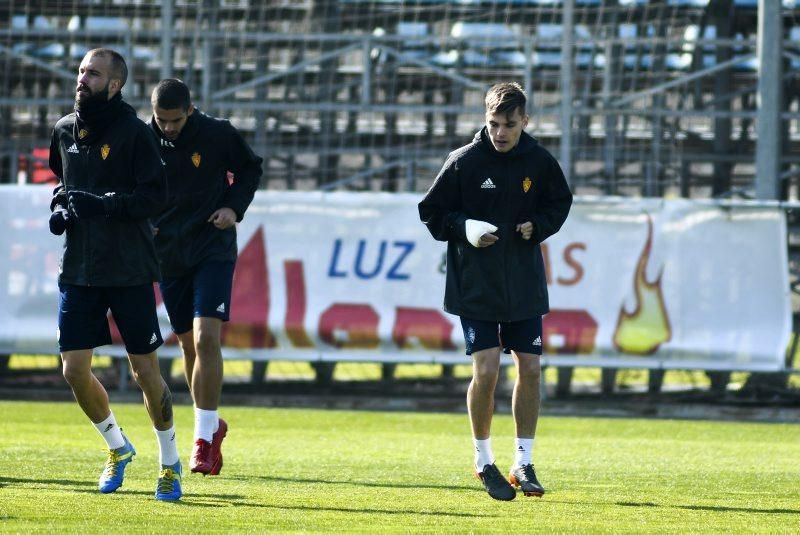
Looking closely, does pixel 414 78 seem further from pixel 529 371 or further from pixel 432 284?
pixel 529 371

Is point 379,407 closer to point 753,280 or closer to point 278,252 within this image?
point 278,252

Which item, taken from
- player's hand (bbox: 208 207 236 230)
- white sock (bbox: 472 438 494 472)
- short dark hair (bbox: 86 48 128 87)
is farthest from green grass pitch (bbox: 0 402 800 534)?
short dark hair (bbox: 86 48 128 87)

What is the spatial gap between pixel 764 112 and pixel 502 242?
21.7 feet

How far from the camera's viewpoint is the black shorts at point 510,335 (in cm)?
750

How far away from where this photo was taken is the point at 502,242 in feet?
24.5

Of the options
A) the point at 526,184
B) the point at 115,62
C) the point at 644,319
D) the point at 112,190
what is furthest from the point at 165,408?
the point at 644,319

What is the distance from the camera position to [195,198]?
8.30 meters

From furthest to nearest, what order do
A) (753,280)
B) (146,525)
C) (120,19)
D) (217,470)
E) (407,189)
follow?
(120,19), (407,189), (753,280), (217,470), (146,525)

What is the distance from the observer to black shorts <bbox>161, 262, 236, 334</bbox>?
8.19 meters

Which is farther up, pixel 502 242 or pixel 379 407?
pixel 502 242

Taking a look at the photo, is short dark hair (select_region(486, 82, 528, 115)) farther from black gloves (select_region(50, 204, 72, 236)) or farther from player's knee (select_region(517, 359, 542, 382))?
black gloves (select_region(50, 204, 72, 236))

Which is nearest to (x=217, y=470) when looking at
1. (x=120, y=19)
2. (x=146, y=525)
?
(x=146, y=525)

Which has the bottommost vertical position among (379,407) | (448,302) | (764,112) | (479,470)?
(379,407)

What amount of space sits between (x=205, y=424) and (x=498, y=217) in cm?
187
